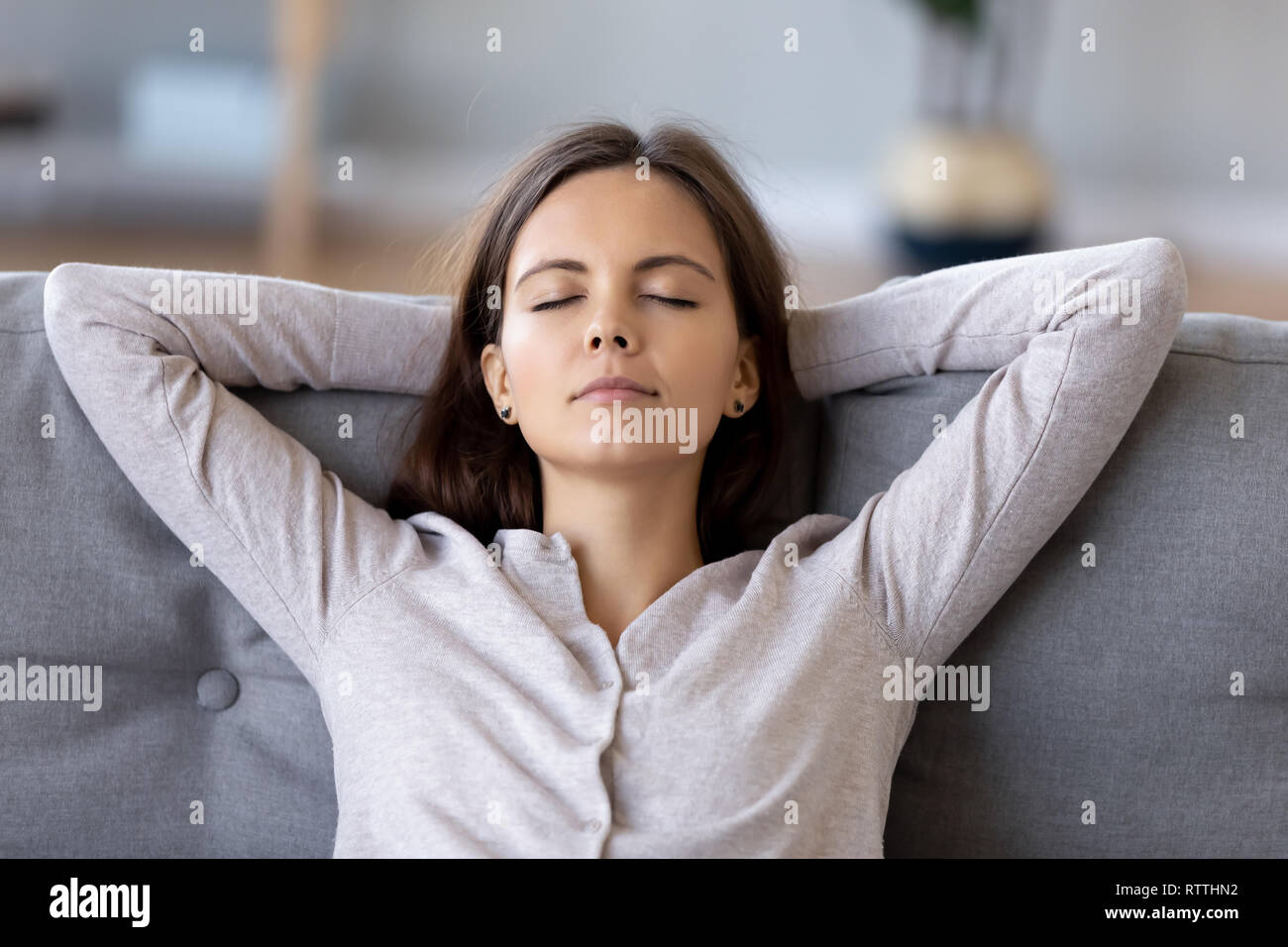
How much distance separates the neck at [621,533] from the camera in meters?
1.39

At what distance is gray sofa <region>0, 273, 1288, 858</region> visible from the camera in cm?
136

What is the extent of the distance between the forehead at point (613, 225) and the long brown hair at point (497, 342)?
0.07 ft

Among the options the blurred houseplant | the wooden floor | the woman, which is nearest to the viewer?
the woman

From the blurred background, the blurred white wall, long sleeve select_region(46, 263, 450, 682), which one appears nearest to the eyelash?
long sleeve select_region(46, 263, 450, 682)

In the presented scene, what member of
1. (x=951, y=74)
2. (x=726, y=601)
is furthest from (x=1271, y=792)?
(x=951, y=74)

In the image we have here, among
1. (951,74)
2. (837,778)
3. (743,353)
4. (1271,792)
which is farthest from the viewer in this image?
(951,74)

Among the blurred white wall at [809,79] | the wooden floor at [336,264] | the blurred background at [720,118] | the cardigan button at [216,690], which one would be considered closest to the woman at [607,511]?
the cardigan button at [216,690]

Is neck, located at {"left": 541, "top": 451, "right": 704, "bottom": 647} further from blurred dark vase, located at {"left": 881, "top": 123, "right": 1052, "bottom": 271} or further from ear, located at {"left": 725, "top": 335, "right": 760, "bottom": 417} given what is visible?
blurred dark vase, located at {"left": 881, "top": 123, "right": 1052, "bottom": 271}

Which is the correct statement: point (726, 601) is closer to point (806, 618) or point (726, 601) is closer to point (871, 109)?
point (806, 618)

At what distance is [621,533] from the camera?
141cm

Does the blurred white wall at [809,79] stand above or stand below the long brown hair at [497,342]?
above

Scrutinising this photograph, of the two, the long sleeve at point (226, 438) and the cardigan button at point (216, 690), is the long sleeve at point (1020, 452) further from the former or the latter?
the cardigan button at point (216, 690)
